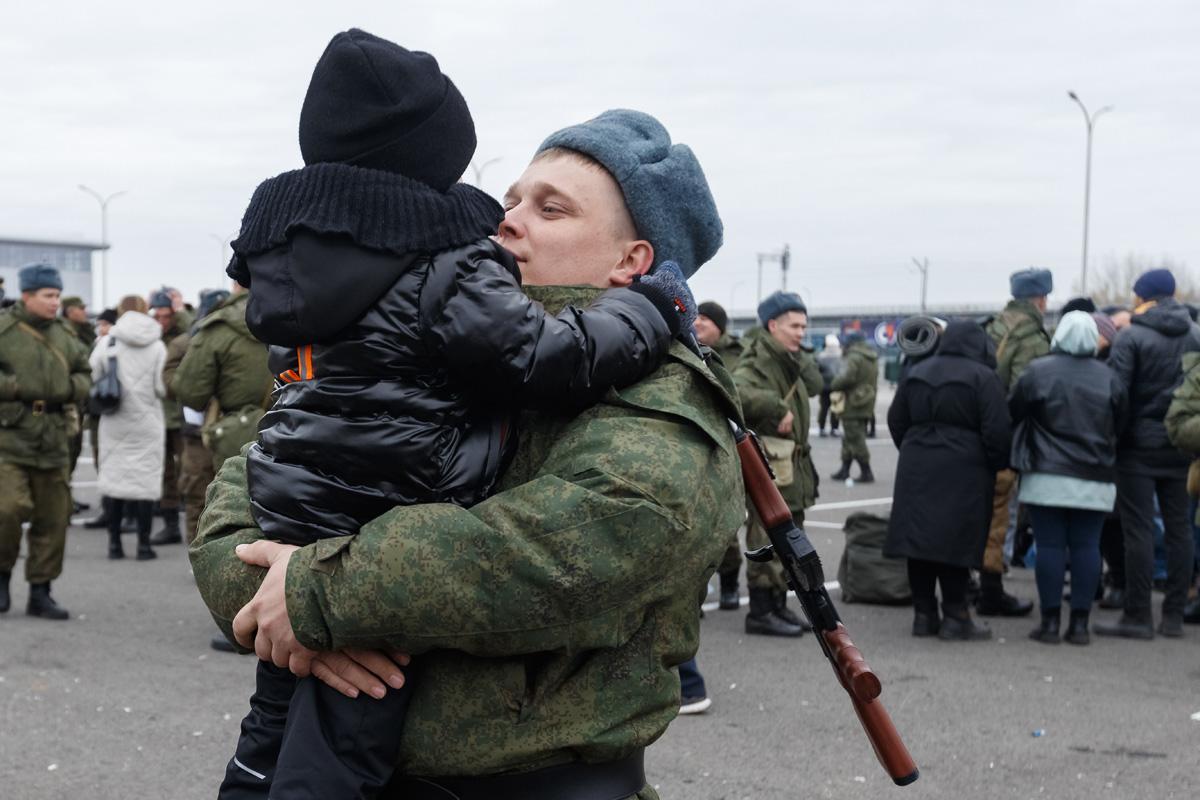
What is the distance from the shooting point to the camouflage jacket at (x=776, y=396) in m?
7.82

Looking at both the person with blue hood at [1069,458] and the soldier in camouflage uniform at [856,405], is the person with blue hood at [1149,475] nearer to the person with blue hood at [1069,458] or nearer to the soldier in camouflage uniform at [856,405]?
the person with blue hood at [1069,458]

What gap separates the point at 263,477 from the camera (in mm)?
1920

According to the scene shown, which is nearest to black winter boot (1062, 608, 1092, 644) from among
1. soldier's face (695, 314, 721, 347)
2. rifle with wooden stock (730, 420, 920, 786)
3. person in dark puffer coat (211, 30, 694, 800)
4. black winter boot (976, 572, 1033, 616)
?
black winter boot (976, 572, 1033, 616)

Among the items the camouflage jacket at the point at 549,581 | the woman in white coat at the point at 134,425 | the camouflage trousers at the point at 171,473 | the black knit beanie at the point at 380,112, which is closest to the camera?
the camouflage jacket at the point at 549,581

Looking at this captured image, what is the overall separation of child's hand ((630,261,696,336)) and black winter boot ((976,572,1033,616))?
7144mm

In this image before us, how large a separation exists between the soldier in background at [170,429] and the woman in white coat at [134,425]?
1.47ft

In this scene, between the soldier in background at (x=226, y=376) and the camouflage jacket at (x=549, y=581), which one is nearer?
the camouflage jacket at (x=549, y=581)

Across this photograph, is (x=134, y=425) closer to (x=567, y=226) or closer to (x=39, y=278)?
(x=39, y=278)

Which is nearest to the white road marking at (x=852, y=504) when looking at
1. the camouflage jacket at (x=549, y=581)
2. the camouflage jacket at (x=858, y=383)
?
the camouflage jacket at (x=858, y=383)

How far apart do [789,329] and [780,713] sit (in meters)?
2.71

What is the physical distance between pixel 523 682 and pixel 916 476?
6424 millimetres

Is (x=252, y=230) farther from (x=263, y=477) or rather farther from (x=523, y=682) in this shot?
(x=523, y=682)

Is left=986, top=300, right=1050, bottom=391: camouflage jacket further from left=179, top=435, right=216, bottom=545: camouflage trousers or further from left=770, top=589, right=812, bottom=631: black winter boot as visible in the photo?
left=179, top=435, right=216, bottom=545: camouflage trousers

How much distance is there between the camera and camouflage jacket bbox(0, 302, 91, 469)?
8016mm
